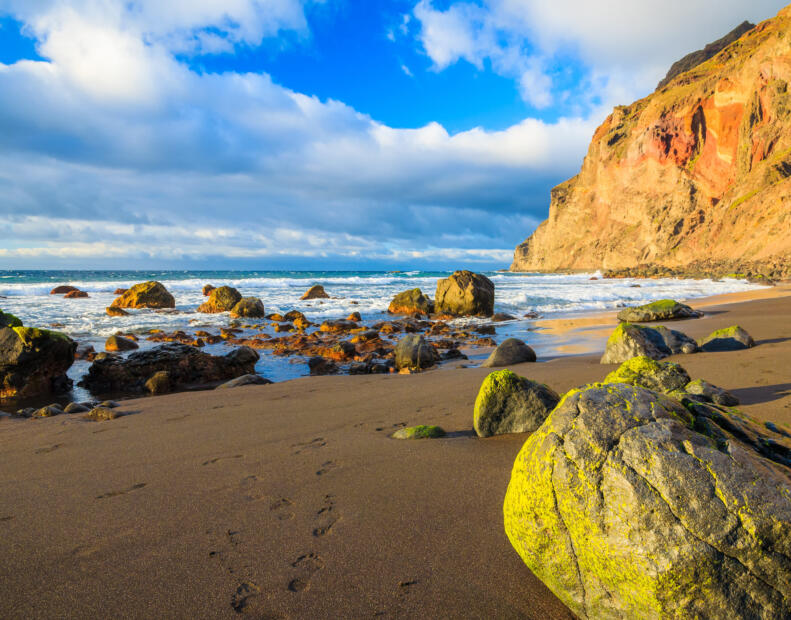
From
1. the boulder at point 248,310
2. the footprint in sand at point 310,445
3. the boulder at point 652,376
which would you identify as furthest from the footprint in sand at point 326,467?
the boulder at point 248,310

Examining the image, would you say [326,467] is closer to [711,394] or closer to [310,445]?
[310,445]

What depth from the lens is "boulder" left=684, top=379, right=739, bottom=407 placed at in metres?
4.21

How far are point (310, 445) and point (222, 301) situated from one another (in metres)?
17.4

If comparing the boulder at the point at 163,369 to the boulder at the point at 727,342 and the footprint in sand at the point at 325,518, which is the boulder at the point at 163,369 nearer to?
the footprint in sand at the point at 325,518

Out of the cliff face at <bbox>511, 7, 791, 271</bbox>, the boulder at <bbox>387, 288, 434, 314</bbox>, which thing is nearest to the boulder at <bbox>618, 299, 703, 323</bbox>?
the boulder at <bbox>387, 288, 434, 314</bbox>

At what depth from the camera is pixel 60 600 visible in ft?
6.48

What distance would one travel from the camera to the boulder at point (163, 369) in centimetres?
744

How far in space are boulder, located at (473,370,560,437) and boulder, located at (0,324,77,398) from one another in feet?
23.8

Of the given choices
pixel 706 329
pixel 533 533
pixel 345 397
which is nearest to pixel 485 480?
pixel 533 533

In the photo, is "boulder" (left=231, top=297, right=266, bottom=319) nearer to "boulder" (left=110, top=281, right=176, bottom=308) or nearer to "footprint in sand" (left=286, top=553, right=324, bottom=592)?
"boulder" (left=110, top=281, right=176, bottom=308)

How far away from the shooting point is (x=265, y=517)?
2.62 m

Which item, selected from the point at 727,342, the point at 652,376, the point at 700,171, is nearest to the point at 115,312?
the point at 652,376

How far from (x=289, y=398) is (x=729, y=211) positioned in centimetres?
6244

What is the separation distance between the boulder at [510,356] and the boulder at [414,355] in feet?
3.84
